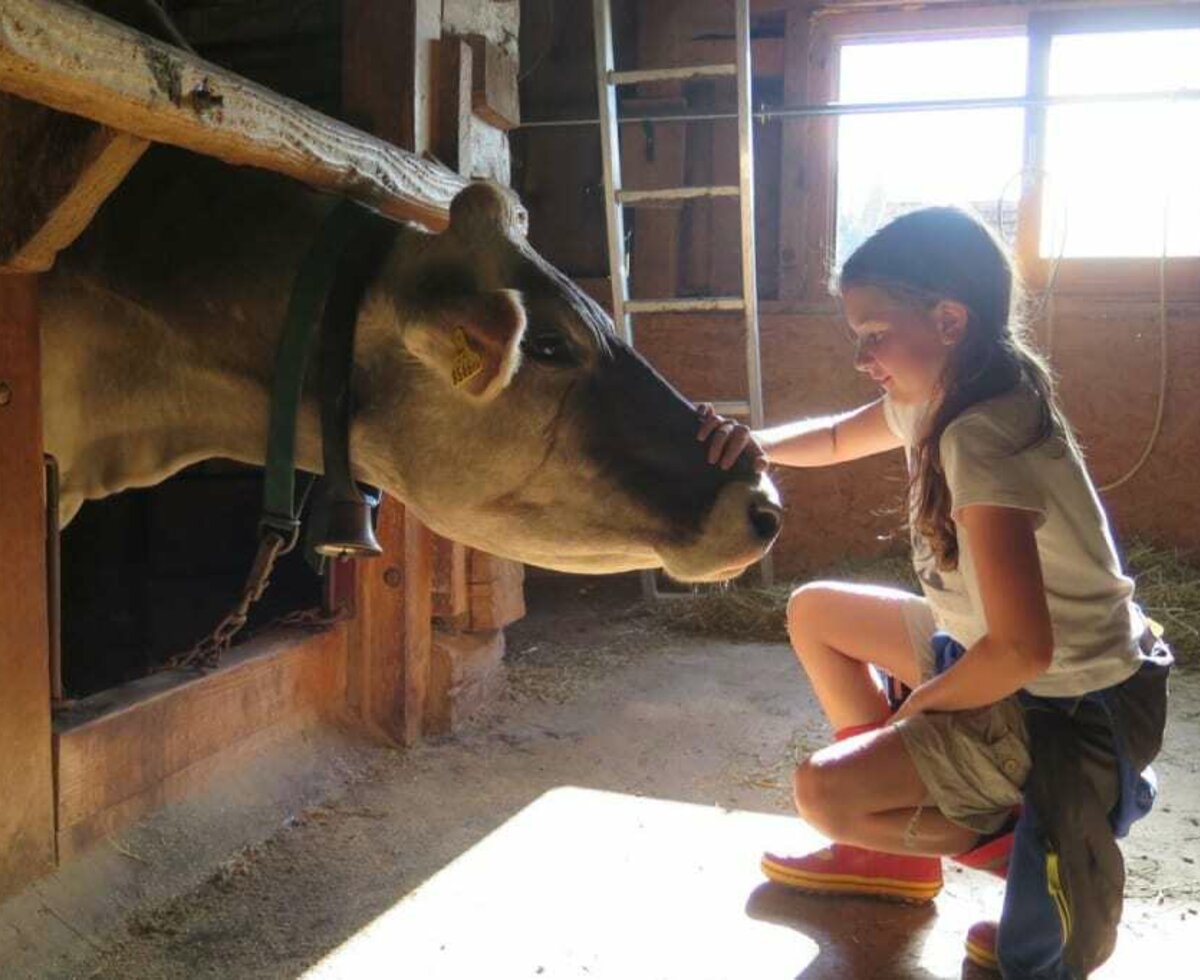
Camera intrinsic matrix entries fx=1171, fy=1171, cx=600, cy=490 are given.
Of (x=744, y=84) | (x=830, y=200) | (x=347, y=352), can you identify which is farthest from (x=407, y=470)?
(x=830, y=200)

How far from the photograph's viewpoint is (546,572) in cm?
584

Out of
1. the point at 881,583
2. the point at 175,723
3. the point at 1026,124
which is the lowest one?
the point at 881,583

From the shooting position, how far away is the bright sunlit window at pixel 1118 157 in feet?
17.9

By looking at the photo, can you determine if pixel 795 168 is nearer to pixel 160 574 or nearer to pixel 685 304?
pixel 685 304

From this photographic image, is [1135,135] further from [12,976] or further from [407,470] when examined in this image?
[12,976]

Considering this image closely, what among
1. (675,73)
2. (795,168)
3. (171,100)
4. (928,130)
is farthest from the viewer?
(795,168)

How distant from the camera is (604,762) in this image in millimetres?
3096

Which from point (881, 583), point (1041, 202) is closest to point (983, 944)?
point (881, 583)

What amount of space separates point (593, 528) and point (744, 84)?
3.46 metres

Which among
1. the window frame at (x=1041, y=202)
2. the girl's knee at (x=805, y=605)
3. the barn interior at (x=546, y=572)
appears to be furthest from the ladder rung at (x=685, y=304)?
the girl's knee at (x=805, y=605)

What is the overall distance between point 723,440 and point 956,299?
1.45 ft

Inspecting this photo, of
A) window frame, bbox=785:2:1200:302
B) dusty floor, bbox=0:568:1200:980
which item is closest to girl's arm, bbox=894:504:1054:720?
dusty floor, bbox=0:568:1200:980

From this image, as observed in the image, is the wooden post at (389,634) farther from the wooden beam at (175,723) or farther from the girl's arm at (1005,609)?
the girl's arm at (1005,609)

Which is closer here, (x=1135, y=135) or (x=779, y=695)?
(x=779, y=695)
